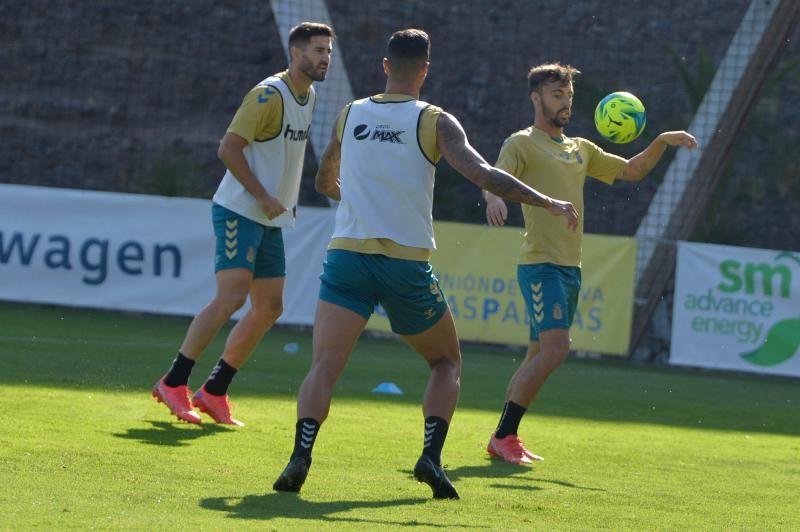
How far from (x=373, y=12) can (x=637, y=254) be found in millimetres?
12115

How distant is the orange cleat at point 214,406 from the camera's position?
26.0ft

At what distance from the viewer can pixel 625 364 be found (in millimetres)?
14961

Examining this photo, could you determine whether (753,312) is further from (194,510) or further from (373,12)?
(373,12)

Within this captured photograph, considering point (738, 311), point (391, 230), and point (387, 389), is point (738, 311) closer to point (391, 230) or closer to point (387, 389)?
point (387, 389)

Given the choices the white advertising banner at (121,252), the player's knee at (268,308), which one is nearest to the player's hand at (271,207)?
the player's knee at (268,308)

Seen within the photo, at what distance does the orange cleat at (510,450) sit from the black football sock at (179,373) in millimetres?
1671

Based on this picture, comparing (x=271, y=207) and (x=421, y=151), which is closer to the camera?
(x=421, y=151)

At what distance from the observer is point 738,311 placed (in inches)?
554

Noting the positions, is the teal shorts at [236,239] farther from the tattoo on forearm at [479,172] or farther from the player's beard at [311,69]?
the tattoo on forearm at [479,172]

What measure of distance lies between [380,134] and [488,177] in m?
0.48

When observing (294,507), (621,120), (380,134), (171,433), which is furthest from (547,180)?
(294,507)

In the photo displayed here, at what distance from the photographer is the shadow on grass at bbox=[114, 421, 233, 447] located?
23.2ft

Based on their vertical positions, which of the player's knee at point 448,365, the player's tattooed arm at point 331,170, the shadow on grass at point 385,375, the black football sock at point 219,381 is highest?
the player's tattooed arm at point 331,170

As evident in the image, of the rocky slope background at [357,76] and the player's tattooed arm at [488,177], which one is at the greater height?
the rocky slope background at [357,76]
